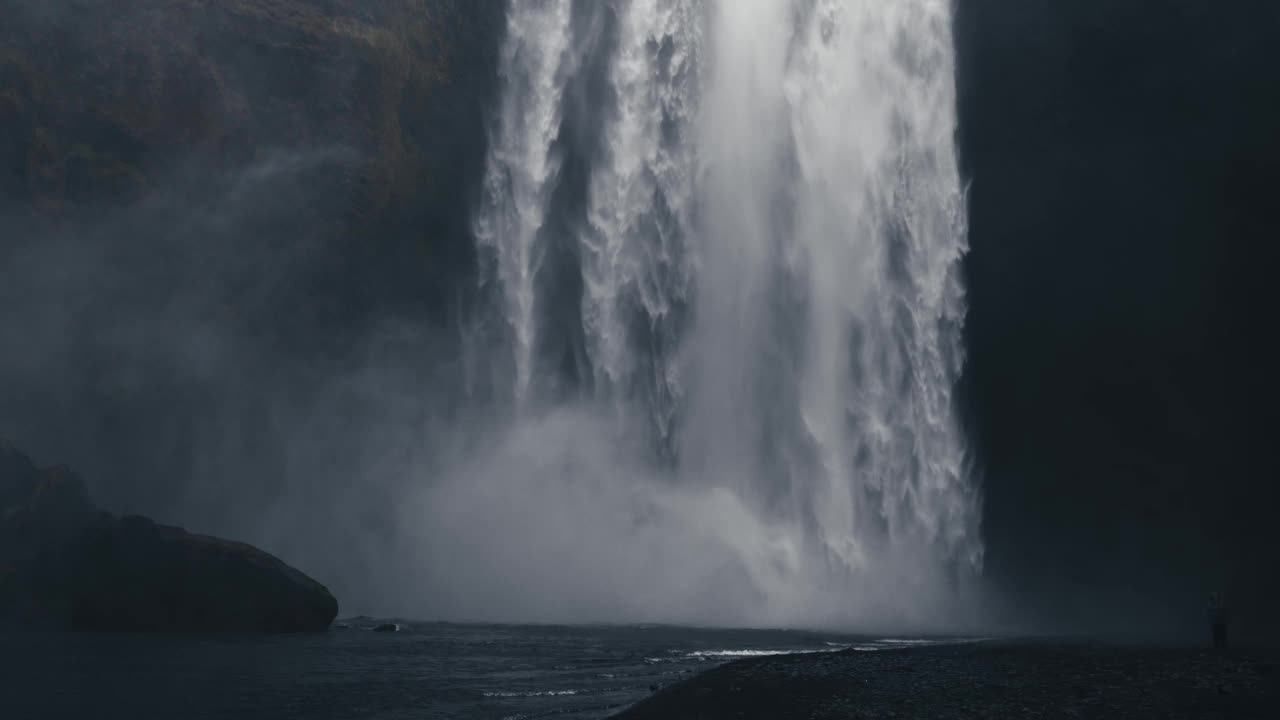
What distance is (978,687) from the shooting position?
579 inches

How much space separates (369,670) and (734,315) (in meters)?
22.0

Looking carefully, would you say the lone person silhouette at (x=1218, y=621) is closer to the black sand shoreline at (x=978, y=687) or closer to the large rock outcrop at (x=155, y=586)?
the black sand shoreline at (x=978, y=687)

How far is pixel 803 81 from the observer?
37094 millimetres

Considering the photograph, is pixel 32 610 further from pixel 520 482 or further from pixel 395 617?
pixel 520 482

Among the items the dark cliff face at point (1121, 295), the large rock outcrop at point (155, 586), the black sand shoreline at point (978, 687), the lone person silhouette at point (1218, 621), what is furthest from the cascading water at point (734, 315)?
the black sand shoreline at point (978, 687)

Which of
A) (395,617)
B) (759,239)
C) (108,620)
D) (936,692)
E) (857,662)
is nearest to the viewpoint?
(936,692)

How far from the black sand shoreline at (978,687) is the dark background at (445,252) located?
1802 cm

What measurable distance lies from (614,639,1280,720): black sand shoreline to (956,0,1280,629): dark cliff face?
2032 centimetres

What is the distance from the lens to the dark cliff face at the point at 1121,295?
37.1 metres

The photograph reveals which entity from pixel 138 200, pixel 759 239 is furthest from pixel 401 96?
pixel 759 239

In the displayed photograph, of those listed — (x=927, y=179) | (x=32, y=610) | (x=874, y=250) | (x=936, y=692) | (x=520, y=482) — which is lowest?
(x=936, y=692)

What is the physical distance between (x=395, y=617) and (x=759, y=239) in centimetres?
1734

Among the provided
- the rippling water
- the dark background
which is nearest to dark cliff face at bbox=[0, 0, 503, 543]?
the dark background

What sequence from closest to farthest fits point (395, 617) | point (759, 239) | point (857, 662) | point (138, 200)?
point (857, 662), point (395, 617), point (138, 200), point (759, 239)
